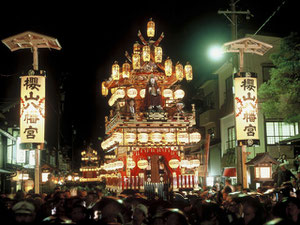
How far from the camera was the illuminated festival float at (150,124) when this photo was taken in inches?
1011

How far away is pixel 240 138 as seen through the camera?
16.6 metres

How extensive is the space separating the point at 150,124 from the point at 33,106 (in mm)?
10363

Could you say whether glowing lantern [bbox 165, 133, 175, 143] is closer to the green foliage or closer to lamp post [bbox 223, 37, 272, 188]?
the green foliage

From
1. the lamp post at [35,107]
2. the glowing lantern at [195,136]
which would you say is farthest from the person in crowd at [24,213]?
the glowing lantern at [195,136]

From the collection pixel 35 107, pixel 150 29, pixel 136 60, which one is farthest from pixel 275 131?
pixel 35 107

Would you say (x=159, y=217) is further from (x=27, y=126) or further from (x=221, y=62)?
(x=221, y=62)

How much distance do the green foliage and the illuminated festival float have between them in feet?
20.5

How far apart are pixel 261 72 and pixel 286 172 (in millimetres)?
14691

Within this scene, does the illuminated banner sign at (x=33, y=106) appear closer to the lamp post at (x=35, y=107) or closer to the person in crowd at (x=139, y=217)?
the lamp post at (x=35, y=107)

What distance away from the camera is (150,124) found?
26.0 metres

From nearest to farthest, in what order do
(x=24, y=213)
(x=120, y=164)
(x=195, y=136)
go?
(x=24, y=213) < (x=195, y=136) < (x=120, y=164)

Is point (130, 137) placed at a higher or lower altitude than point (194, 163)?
higher

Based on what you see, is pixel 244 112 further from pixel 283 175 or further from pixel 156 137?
pixel 156 137

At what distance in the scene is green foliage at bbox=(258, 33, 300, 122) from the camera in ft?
66.1
